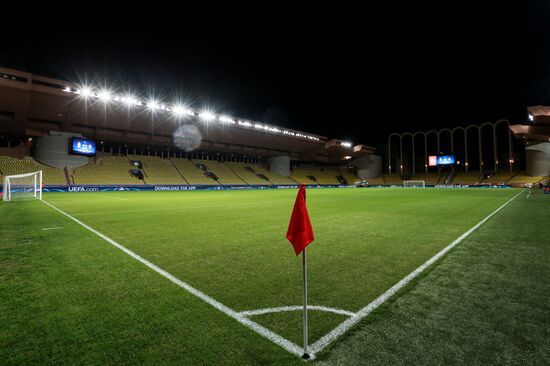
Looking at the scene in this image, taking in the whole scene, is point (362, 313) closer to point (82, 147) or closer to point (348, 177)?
point (82, 147)

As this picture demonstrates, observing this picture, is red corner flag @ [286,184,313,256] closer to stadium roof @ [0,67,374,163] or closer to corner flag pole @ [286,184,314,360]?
corner flag pole @ [286,184,314,360]

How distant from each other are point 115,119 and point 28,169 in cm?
1194

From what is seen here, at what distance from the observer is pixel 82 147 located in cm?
3709

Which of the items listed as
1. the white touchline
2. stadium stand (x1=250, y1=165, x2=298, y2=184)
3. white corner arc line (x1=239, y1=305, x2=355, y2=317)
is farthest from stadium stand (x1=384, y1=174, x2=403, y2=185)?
white corner arc line (x1=239, y1=305, x2=355, y2=317)

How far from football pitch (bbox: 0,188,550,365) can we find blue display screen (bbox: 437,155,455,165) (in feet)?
212

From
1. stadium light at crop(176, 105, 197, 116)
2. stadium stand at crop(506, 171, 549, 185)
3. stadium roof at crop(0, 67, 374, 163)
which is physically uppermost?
stadium light at crop(176, 105, 197, 116)

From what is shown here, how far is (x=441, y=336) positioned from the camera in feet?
7.98

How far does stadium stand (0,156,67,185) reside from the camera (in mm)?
32938

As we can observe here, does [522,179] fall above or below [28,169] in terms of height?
below

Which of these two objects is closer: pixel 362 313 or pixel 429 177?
pixel 362 313

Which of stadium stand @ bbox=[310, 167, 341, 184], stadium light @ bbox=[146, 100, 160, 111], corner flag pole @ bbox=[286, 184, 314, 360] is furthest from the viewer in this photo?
stadium stand @ bbox=[310, 167, 341, 184]

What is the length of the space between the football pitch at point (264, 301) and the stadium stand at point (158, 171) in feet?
129

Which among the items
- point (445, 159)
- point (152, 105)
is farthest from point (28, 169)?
point (445, 159)

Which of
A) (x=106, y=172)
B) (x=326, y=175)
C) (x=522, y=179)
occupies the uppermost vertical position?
(x=326, y=175)
